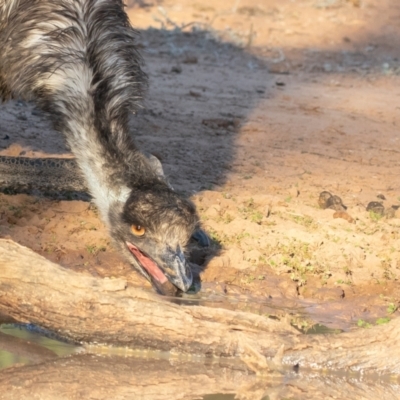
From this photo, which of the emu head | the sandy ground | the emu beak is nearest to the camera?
the emu head

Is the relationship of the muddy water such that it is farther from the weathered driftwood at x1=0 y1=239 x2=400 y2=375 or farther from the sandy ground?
the sandy ground

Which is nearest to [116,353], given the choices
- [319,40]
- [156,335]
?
[156,335]

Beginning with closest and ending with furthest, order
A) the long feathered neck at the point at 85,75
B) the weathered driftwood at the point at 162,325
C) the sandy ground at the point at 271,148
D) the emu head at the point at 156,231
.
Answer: the weathered driftwood at the point at 162,325
the emu head at the point at 156,231
the long feathered neck at the point at 85,75
the sandy ground at the point at 271,148

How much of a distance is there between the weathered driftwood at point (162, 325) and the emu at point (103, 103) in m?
0.35

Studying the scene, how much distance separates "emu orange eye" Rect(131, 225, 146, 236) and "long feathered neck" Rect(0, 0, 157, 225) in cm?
16

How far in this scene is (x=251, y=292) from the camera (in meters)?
6.00

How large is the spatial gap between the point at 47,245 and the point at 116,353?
1477 mm

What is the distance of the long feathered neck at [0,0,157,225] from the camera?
5.34m

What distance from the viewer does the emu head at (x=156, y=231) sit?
5.02m

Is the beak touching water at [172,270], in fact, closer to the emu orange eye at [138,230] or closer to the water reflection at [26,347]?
the emu orange eye at [138,230]

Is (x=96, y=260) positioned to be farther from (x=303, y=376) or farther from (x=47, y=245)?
(x=303, y=376)

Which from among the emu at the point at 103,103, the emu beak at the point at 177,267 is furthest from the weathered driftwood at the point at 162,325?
the emu at the point at 103,103

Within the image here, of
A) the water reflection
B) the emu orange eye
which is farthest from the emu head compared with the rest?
the water reflection

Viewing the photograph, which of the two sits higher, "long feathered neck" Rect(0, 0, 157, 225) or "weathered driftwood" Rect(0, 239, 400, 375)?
"long feathered neck" Rect(0, 0, 157, 225)
